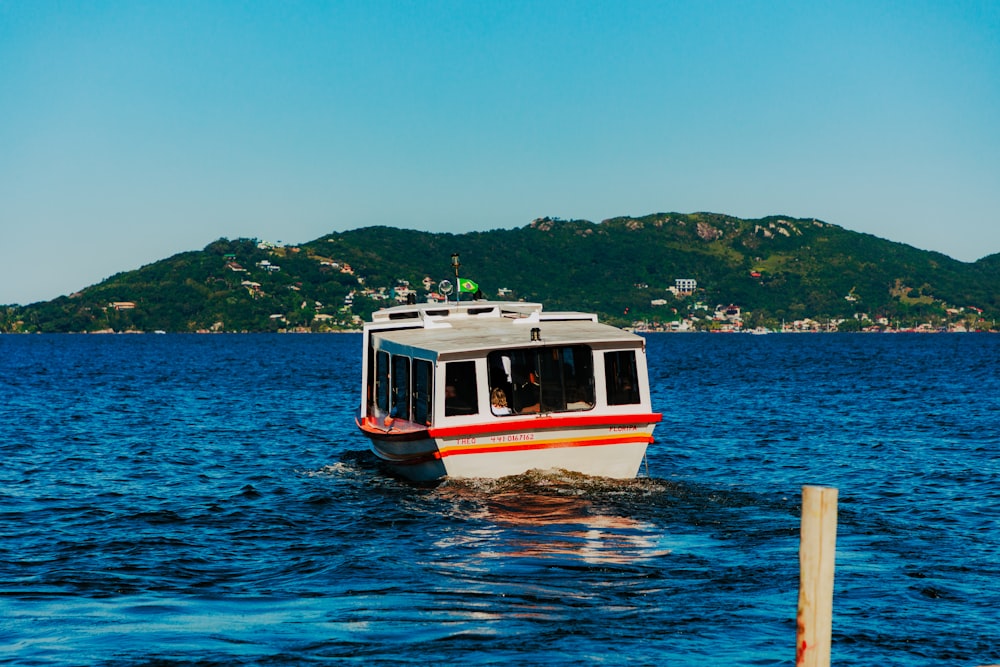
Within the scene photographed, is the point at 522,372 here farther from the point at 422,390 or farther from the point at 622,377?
the point at 422,390

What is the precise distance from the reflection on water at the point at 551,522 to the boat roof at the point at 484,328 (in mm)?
2780

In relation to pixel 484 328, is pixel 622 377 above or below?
below

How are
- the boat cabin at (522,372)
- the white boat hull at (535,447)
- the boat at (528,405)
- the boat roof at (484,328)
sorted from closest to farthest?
the white boat hull at (535,447), the boat at (528,405), the boat cabin at (522,372), the boat roof at (484,328)

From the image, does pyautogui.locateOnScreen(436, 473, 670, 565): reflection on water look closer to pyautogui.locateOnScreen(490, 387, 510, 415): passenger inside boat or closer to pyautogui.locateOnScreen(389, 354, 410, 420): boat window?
pyautogui.locateOnScreen(490, 387, 510, 415): passenger inside boat

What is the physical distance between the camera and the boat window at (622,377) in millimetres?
23594

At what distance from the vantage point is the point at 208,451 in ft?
117

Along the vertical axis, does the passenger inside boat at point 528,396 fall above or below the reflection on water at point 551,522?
above

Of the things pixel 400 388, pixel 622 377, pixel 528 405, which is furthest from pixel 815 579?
pixel 400 388

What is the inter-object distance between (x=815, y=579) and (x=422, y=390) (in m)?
15.6

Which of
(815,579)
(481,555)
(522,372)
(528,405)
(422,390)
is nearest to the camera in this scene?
(815,579)

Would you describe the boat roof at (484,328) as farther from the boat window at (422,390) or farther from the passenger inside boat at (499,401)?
the passenger inside boat at (499,401)

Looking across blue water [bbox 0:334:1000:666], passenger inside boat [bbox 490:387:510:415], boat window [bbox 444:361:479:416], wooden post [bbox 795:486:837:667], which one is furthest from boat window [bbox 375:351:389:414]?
wooden post [bbox 795:486:837:667]

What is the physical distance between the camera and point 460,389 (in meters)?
23.0

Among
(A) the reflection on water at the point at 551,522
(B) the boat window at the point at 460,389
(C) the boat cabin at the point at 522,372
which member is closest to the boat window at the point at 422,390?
(C) the boat cabin at the point at 522,372
